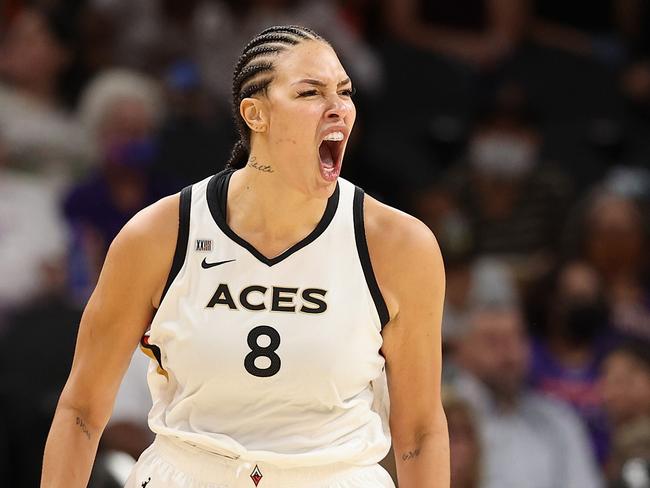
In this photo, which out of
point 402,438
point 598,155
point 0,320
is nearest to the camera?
point 402,438

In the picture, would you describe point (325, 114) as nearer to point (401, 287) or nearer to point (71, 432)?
point (401, 287)

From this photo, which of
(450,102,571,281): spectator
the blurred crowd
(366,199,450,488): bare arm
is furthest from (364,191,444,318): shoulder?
(450,102,571,281): spectator

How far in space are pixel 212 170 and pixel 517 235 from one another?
183cm

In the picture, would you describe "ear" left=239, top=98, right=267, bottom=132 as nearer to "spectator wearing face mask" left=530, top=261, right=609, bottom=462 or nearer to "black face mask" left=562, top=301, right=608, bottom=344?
"spectator wearing face mask" left=530, top=261, right=609, bottom=462

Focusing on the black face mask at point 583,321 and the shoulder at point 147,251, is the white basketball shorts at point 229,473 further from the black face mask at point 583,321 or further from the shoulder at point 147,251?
the black face mask at point 583,321

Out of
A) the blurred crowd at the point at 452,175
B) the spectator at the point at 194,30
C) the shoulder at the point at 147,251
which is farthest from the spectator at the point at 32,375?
the shoulder at the point at 147,251

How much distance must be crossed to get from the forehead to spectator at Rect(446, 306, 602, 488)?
308cm

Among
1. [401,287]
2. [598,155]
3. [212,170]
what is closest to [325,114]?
[401,287]

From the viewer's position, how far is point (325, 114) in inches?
121

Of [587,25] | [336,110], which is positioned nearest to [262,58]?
[336,110]

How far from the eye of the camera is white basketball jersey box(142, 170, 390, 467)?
308 cm

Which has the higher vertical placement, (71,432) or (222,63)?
(222,63)

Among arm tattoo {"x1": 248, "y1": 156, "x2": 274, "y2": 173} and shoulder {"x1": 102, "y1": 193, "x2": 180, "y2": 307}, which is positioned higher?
arm tattoo {"x1": 248, "y1": 156, "x2": 274, "y2": 173}

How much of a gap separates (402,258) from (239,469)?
63cm
